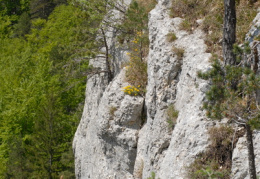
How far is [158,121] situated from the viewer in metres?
8.91

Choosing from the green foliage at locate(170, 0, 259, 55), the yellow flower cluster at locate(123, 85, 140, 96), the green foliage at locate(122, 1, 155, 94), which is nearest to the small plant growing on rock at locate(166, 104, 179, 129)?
the green foliage at locate(170, 0, 259, 55)

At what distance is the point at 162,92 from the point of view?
8992 millimetres

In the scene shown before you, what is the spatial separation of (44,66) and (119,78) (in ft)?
54.0

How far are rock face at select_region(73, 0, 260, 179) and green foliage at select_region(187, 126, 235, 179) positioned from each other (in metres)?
0.13

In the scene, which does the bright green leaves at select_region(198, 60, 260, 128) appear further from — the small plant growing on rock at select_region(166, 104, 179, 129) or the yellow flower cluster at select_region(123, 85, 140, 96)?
the yellow flower cluster at select_region(123, 85, 140, 96)

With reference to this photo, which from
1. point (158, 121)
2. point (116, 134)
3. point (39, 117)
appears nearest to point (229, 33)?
point (158, 121)

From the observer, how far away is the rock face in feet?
22.9

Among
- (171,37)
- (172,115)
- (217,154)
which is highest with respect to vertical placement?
(171,37)

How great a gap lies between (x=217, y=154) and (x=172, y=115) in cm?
193

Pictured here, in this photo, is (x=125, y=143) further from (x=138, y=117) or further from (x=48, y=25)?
(x=48, y=25)

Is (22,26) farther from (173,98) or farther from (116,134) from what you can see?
(173,98)

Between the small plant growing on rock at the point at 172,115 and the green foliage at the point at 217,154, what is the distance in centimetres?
169

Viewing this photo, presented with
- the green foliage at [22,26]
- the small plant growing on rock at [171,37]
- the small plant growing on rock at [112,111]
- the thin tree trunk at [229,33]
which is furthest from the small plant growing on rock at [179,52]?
the green foliage at [22,26]

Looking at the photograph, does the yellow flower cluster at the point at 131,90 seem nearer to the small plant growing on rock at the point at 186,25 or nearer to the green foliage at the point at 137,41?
the green foliage at the point at 137,41
